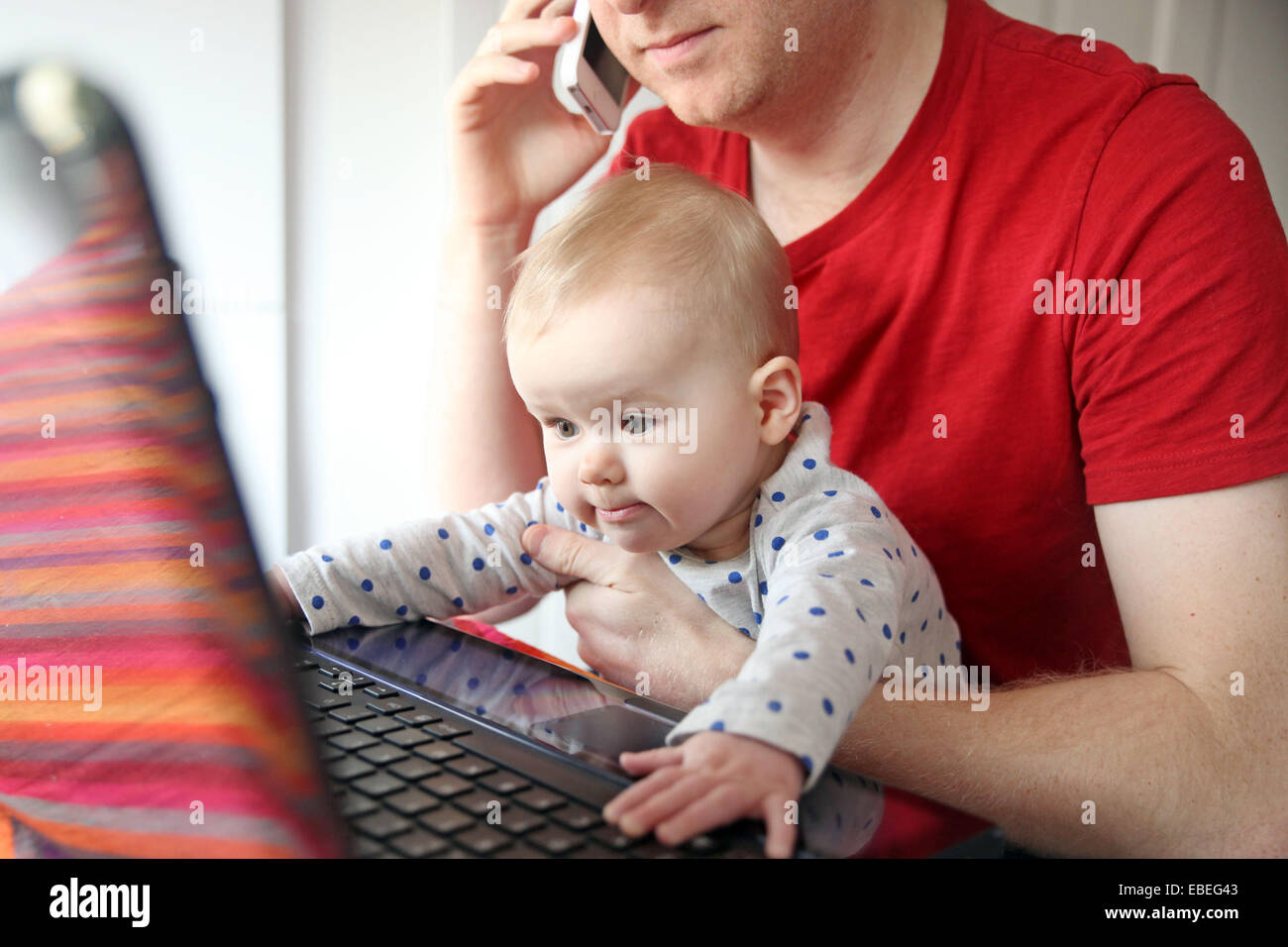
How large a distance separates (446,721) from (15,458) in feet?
0.75

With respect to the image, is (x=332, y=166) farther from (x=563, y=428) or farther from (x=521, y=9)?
(x=563, y=428)

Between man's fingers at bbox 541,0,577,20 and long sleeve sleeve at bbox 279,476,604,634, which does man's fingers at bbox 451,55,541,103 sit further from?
long sleeve sleeve at bbox 279,476,604,634

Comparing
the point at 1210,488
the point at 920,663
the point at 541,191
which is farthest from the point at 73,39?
the point at 1210,488

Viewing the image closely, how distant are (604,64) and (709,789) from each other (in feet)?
2.89

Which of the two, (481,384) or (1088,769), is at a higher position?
(481,384)

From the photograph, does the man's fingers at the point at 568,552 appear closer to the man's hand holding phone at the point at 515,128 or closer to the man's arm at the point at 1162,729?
the man's arm at the point at 1162,729

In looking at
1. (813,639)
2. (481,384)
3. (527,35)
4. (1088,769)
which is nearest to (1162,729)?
(1088,769)

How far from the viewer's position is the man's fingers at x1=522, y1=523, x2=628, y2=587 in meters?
0.78

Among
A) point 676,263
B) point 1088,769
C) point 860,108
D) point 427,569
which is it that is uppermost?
point 860,108

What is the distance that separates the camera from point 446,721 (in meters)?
0.51

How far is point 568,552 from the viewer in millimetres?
795

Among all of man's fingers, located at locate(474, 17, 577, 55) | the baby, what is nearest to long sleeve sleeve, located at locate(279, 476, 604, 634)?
the baby

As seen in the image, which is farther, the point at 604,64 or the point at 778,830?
the point at 604,64
